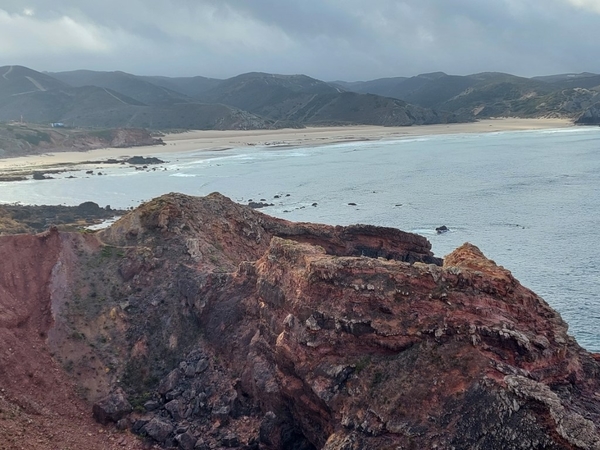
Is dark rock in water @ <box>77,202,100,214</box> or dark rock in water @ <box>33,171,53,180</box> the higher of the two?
dark rock in water @ <box>33,171,53,180</box>

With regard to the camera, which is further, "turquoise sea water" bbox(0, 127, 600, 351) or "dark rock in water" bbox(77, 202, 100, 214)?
"dark rock in water" bbox(77, 202, 100, 214)

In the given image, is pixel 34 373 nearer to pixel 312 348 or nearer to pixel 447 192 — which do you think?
pixel 312 348

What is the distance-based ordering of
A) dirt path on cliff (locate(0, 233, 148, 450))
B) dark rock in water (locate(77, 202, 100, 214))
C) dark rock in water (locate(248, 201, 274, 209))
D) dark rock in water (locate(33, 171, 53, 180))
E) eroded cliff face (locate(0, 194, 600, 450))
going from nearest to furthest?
eroded cliff face (locate(0, 194, 600, 450))
dirt path on cliff (locate(0, 233, 148, 450))
dark rock in water (locate(77, 202, 100, 214))
dark rock in water (locate(248, 201, 274, 209))
dark rock in water (locate(33, 171, 53, 180))

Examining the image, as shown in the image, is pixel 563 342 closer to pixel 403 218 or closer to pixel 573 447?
pixel 573 447

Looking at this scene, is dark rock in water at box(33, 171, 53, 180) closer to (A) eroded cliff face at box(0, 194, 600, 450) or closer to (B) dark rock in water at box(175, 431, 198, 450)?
(A) eroded cliff face at box(0, 194, 600, 450)

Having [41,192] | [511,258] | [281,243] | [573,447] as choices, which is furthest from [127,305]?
[41,192]

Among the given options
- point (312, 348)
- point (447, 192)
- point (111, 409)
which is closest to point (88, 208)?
point (447, 192)

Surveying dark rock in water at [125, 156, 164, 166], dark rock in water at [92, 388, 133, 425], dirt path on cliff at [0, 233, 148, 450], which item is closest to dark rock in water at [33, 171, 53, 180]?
dark rock in water at [125, 156, 164, 166]
